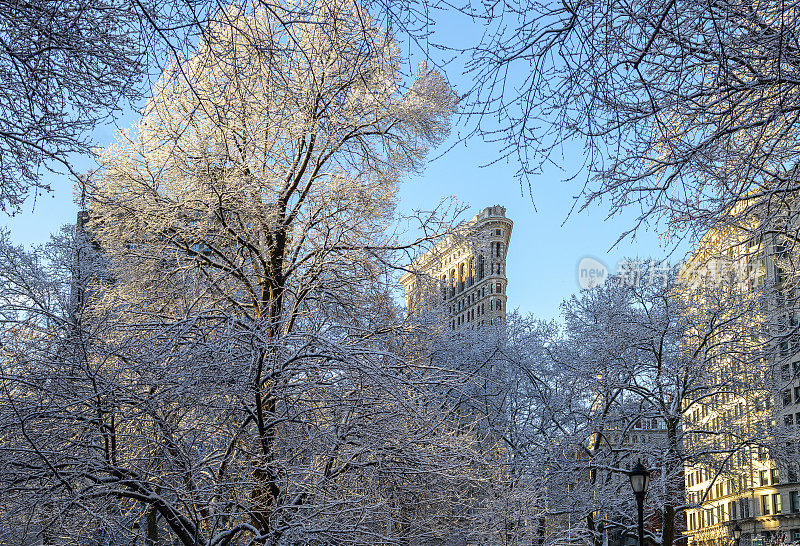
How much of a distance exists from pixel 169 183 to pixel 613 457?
55.5 feet

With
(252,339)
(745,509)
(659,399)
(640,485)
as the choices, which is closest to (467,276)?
(745,509)

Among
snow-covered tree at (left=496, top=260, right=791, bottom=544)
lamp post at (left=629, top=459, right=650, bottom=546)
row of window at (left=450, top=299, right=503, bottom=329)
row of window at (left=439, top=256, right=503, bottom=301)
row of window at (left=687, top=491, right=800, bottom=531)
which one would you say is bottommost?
row of window at (left=687, top=491, right=800, bottom=531)

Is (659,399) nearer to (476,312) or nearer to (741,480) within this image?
(741,480)

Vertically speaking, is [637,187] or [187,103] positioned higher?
[187,103]

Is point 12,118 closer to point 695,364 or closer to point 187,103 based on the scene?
point 187,103

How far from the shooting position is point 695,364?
20141 millimetres

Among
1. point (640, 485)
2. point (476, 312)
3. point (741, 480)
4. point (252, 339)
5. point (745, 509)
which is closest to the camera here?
point (252, 339)

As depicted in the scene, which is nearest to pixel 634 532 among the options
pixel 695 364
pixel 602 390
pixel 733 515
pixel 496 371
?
pixel 602 390

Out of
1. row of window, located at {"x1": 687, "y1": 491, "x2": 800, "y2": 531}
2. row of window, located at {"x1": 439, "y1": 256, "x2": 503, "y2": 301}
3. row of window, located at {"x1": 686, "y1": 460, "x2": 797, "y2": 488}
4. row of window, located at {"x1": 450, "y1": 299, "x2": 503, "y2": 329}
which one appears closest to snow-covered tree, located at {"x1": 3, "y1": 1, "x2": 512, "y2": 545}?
row of window, located at {"x1": 686, "y1": 460, "x2": 797, "y2": 488}

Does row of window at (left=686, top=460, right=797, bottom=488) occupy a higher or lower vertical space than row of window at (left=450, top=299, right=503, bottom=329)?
lower

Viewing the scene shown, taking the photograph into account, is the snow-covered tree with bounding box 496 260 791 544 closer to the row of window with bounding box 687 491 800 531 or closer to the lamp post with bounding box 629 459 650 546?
the lamp post with bounding box 629 459 650 546

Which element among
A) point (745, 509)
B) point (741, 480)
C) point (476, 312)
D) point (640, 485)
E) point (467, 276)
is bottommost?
point (745, 509)

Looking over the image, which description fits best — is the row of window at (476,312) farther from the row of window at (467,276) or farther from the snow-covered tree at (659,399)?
the snow-covered tree at (659,399)

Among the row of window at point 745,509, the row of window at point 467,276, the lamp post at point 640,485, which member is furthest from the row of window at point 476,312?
the lamp post at point 640,485
